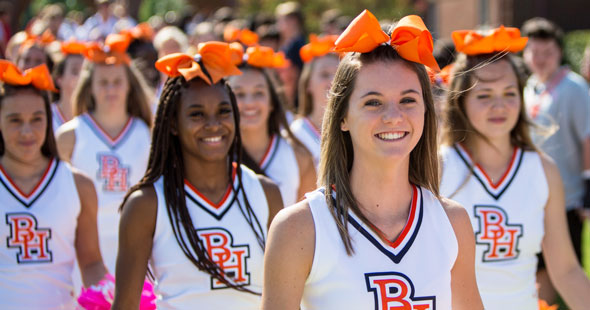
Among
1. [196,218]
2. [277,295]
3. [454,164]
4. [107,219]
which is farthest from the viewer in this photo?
[107,219]

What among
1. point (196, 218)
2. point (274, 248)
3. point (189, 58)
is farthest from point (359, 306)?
point (189, 58)

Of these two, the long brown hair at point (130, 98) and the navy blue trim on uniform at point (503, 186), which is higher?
the long brown hair at point (130, 98)

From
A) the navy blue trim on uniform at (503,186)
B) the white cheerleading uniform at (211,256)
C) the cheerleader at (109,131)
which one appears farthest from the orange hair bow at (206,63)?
the cheerleader at (109,131)

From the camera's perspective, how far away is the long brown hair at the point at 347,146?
8.00 feet

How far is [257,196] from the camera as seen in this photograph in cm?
340

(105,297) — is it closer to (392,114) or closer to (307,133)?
(392,114)

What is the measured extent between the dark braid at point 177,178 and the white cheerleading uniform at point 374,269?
2.56 feet

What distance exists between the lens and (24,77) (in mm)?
4066

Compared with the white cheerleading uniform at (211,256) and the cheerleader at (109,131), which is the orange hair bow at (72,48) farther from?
the white cheerleading uniform at (211,256)

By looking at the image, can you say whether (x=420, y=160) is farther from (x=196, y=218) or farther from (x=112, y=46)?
(x=112, y=46)

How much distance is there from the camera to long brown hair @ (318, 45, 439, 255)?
2.44 metres

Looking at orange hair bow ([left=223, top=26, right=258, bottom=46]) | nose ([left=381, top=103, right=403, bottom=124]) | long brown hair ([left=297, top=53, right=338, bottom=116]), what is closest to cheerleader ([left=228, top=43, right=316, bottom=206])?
long brown hair ([left=297, top=53, right=338, bottom=116])

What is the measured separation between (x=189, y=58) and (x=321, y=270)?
152 cm

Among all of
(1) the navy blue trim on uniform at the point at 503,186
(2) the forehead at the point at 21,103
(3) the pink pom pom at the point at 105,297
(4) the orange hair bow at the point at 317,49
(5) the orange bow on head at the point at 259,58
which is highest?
(4) the orange hair bow at the point at 317,49
